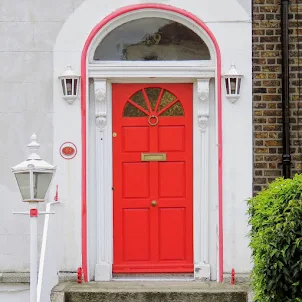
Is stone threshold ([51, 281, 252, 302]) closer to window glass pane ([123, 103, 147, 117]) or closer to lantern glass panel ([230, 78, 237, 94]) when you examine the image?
window glass pane ([123, 103, 147, 117])

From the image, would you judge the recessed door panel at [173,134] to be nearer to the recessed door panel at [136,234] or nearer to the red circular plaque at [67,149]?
the recessed door panel at [136,234]

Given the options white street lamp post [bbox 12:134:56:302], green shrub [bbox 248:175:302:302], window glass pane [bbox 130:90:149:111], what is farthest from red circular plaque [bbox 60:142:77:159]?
green shrub [bbox 248:175:302:302]

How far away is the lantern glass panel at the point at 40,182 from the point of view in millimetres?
5883

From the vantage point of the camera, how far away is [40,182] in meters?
5.92

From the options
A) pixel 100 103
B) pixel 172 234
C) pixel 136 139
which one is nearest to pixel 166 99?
pixel 136 139

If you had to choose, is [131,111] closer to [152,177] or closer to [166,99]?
[166,99]

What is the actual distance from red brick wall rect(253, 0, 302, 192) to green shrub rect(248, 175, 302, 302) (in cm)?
218

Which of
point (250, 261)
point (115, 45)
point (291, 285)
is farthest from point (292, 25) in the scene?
point (291, 285)

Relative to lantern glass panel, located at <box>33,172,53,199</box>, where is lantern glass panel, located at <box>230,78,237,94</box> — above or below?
above

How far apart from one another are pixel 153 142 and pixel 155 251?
3.98 ft

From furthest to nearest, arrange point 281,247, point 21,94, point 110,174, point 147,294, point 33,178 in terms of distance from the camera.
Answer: point 110,174 → point 21,94 → point 147,294 → point 33,178 → point 281,247

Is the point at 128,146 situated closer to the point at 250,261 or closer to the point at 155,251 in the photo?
the point at 155,251

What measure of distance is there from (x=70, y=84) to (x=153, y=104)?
96 centimetres

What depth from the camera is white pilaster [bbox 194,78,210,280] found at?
828 centimetres
